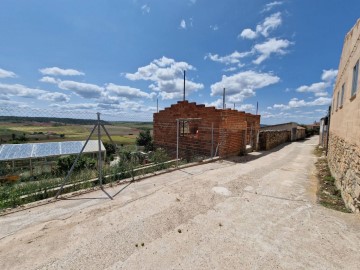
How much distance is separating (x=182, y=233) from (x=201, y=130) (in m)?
8.88

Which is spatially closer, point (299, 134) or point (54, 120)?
point (54, 120)

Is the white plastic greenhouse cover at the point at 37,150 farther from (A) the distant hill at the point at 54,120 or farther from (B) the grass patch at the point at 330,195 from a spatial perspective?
(B) the grass patch at the point at 330,195

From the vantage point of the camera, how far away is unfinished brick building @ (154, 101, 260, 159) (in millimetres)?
11344

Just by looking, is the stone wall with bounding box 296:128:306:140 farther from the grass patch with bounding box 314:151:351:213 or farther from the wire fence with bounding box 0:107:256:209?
the grass patch with bounding box 314:151:351:213

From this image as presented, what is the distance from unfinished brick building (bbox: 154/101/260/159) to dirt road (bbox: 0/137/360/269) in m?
5.92

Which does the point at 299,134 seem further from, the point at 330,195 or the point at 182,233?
the point at 182,233

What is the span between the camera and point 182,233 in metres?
3.62

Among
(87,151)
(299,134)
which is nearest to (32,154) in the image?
(87,151)

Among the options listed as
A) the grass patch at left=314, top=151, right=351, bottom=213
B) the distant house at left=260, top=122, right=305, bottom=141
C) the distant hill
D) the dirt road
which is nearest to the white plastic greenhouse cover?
the distant hill

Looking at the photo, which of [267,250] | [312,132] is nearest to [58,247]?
[267,250]

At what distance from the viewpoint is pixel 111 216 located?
4.20 m

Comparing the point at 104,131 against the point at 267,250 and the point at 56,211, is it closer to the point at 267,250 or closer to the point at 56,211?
the point at 56,211

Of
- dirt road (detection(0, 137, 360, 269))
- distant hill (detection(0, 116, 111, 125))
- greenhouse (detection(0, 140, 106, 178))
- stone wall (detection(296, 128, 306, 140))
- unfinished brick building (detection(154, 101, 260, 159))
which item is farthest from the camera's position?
stone wall (detection(296, 128, 306, 140))

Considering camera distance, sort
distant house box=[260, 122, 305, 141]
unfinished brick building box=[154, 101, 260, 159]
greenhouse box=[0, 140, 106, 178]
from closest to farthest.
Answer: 1. unfinished brick building box=[154, 101, 260, 159]
2. greenhouse box=[0, 140, 106, 178]
3. distant house box=[260, 122, 305, 141]
